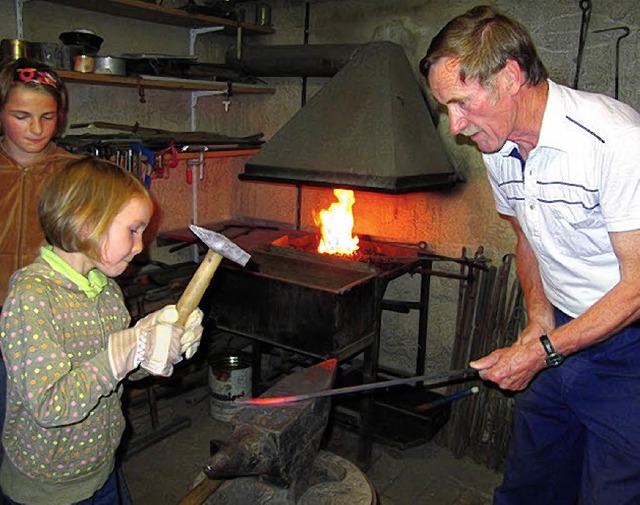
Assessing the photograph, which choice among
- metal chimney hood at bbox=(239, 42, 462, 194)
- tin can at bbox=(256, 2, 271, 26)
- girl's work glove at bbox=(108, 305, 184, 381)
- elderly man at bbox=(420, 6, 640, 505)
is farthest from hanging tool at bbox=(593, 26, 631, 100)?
girl's work glove at bbox=(108, 305, 184, 381)

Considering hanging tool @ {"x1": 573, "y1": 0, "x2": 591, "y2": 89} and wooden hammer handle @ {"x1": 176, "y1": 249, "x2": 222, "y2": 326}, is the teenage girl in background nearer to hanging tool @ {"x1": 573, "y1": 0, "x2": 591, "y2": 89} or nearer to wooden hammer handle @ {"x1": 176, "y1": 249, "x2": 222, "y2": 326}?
wooden hammer handle @ {"x1": 176, "y1": 249, "x2": 222, "y2": 326}

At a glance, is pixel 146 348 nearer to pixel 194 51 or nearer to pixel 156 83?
pixel 156 83

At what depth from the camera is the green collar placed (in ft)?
5.06

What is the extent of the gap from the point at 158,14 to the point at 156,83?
1.61 ft

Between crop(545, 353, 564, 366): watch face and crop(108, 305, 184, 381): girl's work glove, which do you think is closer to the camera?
crop(108, 305, 184, 381): girl's work glove

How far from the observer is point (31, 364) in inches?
54.6

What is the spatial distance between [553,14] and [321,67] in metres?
1.41

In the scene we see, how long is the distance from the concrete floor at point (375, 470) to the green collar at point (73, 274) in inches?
70.2

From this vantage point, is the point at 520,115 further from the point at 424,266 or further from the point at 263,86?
the point at 263,86

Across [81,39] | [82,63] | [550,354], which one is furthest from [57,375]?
[81,39]

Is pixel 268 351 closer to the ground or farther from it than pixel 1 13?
closer to the ground

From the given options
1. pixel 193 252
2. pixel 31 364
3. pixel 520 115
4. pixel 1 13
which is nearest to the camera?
pixel 31 364

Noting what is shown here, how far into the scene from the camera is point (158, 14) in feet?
11.2

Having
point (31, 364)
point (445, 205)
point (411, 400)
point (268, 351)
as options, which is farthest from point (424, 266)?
point (31, 364)
